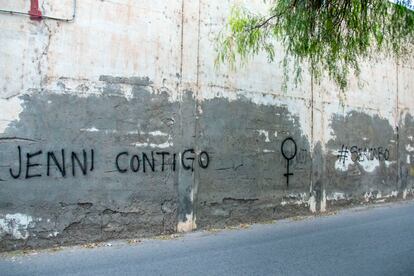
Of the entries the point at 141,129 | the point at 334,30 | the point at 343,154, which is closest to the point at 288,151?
the point at 343,154

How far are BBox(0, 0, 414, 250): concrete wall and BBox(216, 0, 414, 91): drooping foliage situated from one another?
1806mm

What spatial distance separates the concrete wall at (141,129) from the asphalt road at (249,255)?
518 mm

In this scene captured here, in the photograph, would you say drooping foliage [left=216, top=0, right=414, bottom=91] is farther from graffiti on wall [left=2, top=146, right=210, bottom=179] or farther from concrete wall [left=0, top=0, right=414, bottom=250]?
graffiti on wall [left=2, top=146, right=210, bottom=179]

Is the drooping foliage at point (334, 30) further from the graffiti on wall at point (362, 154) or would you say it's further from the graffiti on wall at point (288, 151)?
the graffiti on wall at point (362, 154)

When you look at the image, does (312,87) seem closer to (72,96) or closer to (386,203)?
(386,203)

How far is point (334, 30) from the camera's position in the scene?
6.00 m

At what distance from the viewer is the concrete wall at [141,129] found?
6.55 metres

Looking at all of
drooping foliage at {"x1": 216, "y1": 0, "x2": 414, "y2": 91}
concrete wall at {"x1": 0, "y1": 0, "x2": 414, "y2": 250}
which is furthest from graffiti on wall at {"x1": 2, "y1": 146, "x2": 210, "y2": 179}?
drooping foliage at {"x1": 216, "y1": 0, "x2": 414, "y2": 91}

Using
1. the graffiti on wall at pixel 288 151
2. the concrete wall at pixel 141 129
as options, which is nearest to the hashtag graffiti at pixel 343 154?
the concrete wall at pixel 141 129

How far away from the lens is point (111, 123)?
7.27 metres

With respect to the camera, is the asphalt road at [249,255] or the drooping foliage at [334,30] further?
the drooping foliage at [334,30]

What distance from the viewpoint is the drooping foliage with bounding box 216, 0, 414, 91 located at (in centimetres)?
576

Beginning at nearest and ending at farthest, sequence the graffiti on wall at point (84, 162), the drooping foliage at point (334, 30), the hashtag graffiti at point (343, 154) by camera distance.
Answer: the drooping foliage at point (334, 30) < the graffiti on wall at point (84, 162) < the hashtag graffiti at point (343, 154)

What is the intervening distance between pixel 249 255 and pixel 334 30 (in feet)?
10.1
